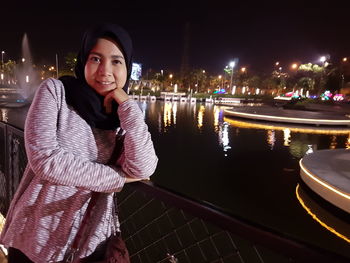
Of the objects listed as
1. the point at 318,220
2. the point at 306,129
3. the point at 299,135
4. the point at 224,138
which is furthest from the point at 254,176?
the point at 306,129

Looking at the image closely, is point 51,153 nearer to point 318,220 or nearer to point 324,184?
point 318,220

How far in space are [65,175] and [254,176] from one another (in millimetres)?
7111

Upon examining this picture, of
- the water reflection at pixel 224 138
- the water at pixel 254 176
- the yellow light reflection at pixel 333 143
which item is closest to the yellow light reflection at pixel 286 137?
the water at pixel 254 176

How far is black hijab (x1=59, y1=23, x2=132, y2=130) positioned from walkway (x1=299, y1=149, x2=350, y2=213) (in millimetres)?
5138

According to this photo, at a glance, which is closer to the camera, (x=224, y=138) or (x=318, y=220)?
(x=318, y=220)

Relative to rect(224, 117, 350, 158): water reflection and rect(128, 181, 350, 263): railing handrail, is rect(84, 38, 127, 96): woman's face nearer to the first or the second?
rect(128, 181, 350, 263): railing handrail

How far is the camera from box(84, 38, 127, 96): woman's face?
4.22 ft

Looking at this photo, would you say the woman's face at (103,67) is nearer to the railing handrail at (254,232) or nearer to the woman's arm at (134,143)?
the woman's arm at (134,143)

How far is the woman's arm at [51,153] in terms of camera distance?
1095mm

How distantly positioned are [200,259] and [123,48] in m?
3.74

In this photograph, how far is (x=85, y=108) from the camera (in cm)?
122

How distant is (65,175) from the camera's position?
1107 mm

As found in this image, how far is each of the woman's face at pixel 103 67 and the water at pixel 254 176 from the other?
0.62 metres

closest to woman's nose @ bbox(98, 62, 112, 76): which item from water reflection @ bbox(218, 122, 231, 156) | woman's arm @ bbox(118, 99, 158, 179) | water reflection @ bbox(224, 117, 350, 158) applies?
woman's arm @ bbox(118, 99, 158, 179)
